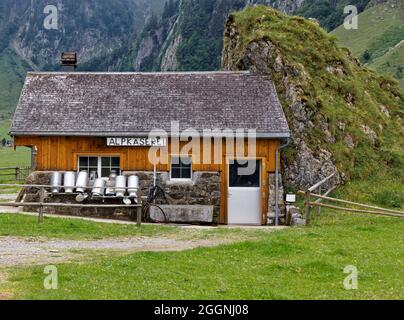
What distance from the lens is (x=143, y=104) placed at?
25.8m

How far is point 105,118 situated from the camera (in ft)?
81.9

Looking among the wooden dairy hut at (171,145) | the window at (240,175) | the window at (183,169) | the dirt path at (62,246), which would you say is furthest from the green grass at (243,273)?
the window at (183,169)

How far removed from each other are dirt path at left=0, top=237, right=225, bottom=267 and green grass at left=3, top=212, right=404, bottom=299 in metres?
1.07

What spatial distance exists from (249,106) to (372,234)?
31.1 feet

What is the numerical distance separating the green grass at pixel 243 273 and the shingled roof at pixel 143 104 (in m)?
9.07

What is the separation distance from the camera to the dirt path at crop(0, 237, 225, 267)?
1377 centimetres

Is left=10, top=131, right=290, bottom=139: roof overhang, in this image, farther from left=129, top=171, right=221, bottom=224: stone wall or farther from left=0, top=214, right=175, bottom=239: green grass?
left=0, top=214, right=175, bottom=239: green grass

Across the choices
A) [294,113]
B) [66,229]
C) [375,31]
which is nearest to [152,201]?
[66,229]

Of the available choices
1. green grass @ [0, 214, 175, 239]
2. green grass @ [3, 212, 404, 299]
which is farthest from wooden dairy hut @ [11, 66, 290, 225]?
green grass @ [3, 212, 404, 299]

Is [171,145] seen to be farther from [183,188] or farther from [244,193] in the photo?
[244,193]

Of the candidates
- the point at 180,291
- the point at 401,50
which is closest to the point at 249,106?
the point at 180,291

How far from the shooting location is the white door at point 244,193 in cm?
2455

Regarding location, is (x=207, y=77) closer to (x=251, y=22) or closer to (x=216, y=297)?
(x=251, y=22)

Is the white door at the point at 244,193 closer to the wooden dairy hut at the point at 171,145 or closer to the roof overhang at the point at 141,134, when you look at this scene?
the wooden dairy hut at the point at 171,145
